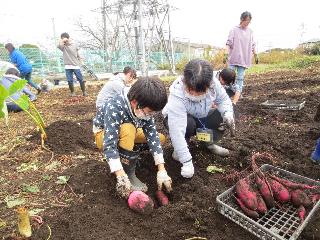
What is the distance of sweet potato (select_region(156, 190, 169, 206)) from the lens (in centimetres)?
225

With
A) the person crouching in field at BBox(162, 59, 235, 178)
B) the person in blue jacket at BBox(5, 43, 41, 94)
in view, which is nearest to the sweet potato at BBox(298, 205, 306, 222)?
the person crouching in field at BBox(162, 59, 235, 178)

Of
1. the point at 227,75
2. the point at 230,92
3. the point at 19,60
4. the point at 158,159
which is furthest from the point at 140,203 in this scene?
the point at 19,60

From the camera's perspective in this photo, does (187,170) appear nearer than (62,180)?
Yes

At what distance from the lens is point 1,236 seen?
1905 mm

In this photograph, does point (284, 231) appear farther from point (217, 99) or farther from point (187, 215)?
point (217, 99)

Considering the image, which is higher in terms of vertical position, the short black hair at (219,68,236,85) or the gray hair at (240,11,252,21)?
the gray hair at (240,11,252,21)

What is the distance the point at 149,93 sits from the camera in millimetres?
2041

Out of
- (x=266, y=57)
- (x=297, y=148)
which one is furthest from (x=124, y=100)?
(x=266, y=57)

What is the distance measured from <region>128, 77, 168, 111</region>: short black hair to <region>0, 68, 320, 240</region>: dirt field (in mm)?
761

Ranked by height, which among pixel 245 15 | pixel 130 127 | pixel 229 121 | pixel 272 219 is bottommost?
pixel 272 219

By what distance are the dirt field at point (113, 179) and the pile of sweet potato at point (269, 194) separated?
13cm

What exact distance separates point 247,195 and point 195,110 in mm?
1010

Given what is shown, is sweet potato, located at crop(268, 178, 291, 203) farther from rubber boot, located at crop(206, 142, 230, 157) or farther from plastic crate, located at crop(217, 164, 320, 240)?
rubber boot, located at crop(206, 142, 230, 157)

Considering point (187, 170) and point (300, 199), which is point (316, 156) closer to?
point (300, 199)
